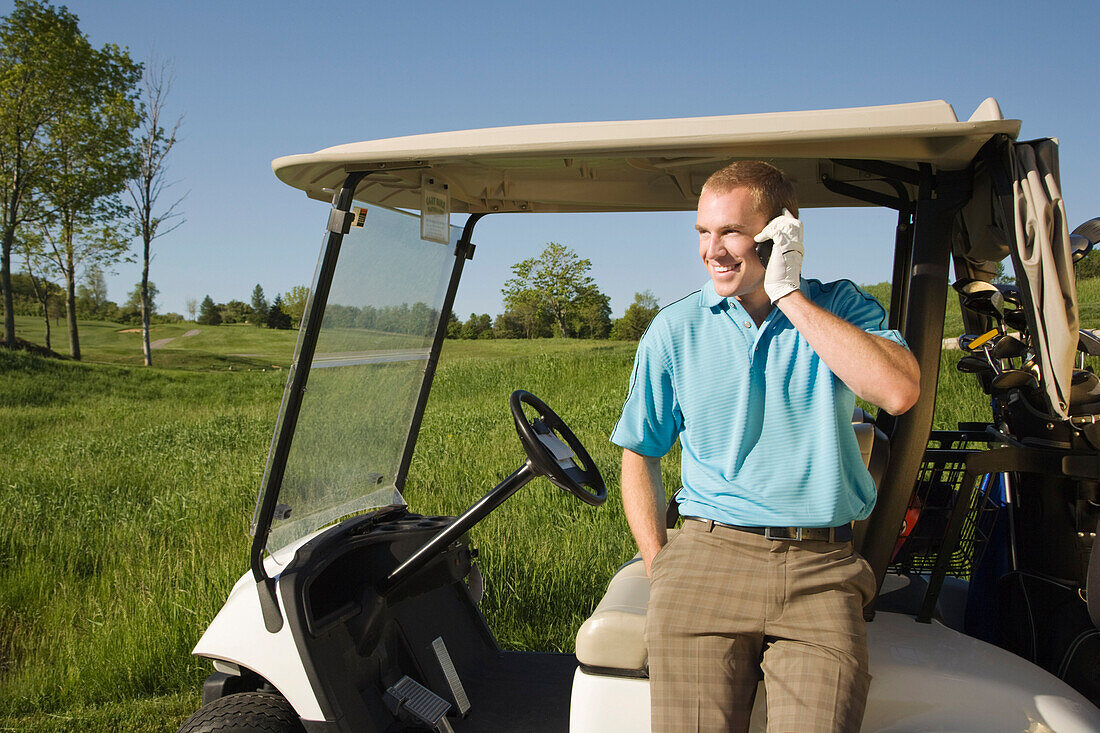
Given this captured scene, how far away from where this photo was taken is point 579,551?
419 cm

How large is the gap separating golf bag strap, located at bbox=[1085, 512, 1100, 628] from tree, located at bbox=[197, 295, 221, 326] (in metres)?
44.1

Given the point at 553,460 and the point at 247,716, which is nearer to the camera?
the point at 247,716

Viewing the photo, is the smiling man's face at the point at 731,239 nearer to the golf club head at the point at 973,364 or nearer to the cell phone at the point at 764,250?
the cell phone at the point at 764,250

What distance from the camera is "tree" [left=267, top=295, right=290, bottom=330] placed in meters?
46.0

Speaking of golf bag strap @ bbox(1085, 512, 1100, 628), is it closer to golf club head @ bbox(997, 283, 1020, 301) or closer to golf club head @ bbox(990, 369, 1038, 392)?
golf club head @ bbox(990, 369, 1038, 392)

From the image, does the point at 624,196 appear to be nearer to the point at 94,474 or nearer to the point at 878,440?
the point at 878,440

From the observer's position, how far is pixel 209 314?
4228cm

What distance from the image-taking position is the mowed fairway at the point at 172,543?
3.43 m

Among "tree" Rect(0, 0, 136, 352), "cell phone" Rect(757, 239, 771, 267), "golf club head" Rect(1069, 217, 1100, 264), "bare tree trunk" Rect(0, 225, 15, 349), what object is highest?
"tree" Rect(0, 0, 136, 352)

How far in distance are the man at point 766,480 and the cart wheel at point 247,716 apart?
102cm

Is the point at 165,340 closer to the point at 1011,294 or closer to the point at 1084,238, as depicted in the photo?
the point at 1011,294

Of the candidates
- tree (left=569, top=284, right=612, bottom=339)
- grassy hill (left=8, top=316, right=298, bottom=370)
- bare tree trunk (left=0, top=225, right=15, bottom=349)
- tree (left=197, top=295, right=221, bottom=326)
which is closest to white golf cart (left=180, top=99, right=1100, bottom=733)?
bare tree trunk (left=0, top=225, right=15, bottom=349)

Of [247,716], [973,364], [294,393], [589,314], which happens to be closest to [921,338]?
[973,364]

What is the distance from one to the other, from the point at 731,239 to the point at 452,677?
5.34ft
